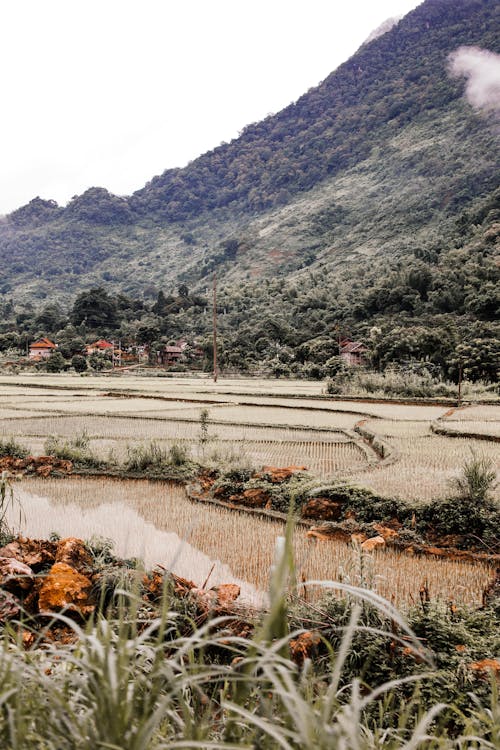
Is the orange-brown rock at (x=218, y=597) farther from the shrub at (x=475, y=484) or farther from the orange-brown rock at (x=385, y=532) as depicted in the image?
the shrub at (x=475, y=484)

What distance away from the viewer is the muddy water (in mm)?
4602

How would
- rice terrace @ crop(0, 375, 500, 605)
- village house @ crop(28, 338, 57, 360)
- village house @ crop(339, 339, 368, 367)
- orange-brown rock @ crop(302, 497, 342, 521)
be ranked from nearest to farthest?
rice terrace @ crop(0, 375, 500, 605), orange-brown rock @ crop(302, 497, 342, 521), village house @ crop(339, 339, 368, 367), village house @ crop(28, 338, 57, 360)

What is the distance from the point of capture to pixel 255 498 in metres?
7.16

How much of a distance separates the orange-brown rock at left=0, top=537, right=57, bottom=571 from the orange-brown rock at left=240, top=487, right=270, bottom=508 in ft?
9.91

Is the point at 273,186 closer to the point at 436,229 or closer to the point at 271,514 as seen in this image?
the point at 436,229

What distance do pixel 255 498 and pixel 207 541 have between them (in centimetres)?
162

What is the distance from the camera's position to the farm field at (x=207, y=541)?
4.37 meters

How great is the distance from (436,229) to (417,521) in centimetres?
10610

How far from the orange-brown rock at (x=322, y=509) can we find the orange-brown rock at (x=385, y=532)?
2.08ft

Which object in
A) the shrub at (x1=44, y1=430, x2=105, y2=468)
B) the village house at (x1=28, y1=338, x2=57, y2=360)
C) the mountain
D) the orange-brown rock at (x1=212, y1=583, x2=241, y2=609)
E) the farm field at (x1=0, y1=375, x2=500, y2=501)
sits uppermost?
the mountain

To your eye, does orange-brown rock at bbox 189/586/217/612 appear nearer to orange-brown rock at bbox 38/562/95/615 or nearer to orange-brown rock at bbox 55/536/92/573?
orange-brown rock at bbox 38/562/95/615

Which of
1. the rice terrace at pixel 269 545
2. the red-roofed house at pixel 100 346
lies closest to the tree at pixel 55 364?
the rice terrace at pixel 269 545

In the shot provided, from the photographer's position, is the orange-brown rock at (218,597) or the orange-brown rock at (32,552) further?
the orange-brown rock at (32,552)

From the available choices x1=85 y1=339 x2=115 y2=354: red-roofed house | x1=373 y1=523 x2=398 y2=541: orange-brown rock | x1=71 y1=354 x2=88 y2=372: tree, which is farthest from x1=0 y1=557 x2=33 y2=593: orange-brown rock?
x1=85 y1=339 x2=115 y2=354: red-roofed house
